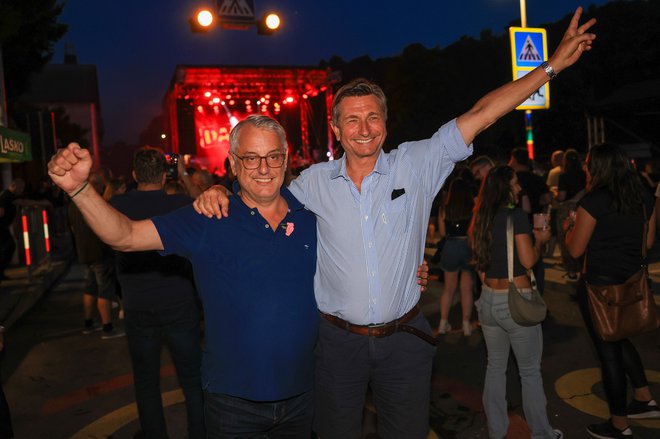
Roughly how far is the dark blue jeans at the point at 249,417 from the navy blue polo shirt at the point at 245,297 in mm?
47

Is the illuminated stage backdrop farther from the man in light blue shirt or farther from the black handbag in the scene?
the man in light blue shirt

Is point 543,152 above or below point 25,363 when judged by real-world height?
above

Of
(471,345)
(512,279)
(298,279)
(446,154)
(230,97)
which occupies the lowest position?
(471,345)

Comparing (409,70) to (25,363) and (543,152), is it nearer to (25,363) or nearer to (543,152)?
(543,152)

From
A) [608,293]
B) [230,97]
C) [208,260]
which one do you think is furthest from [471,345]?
[230,97]

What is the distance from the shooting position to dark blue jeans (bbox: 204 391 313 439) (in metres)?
2.48

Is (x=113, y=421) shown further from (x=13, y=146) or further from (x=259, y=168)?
(x=13, y=146)

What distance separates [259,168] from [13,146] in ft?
30.9

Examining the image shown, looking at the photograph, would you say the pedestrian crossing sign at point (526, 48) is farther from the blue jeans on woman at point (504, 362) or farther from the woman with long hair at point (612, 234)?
the blue jeans on woman at point (504, 362)

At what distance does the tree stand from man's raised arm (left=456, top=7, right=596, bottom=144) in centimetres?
1501

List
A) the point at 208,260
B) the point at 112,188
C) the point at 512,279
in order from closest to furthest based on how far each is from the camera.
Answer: the point at 208,260
the point at 512,279
the point at 112,188

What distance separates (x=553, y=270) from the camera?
10266 mm

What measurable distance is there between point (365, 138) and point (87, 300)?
253 inches

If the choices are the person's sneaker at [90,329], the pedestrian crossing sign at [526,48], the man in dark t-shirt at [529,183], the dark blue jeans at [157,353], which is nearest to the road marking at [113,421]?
the dark blue jeans at [157,353]
